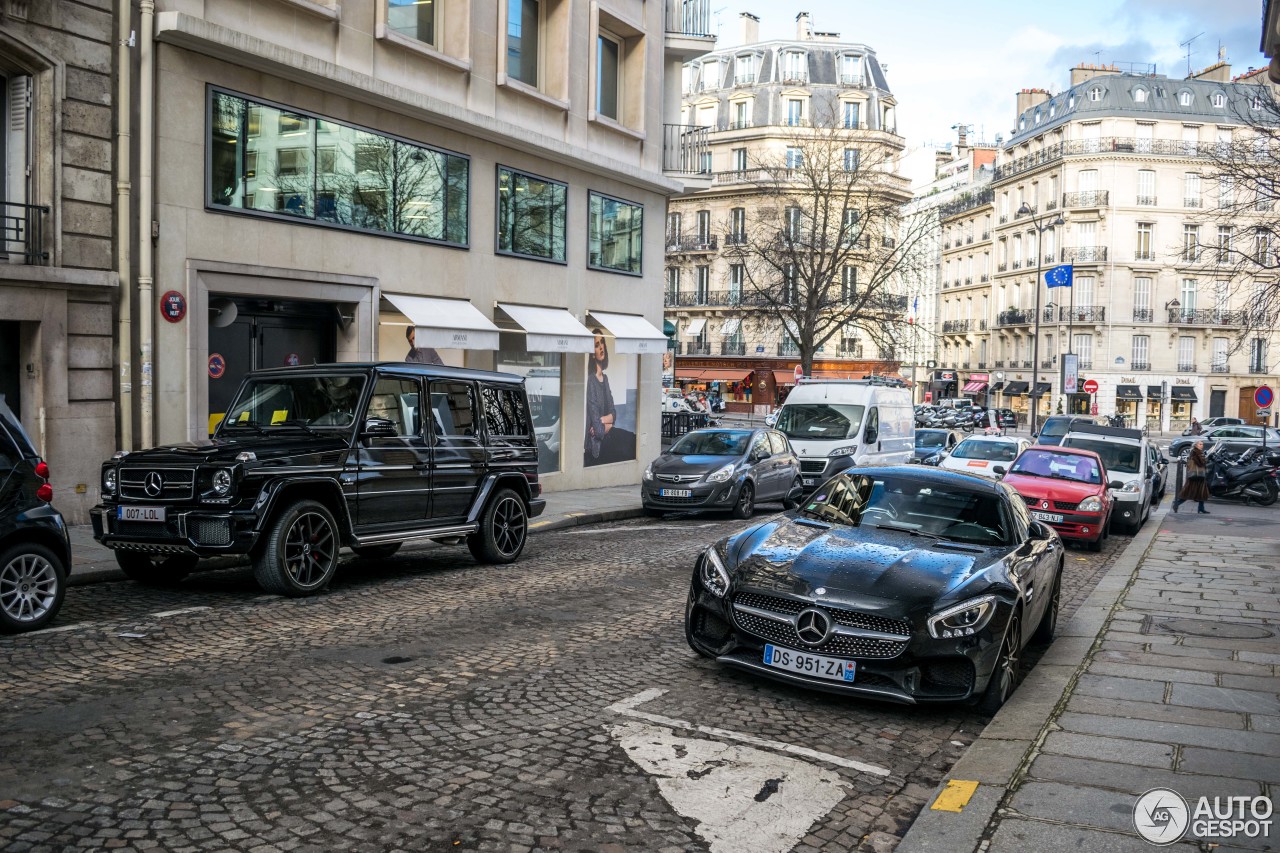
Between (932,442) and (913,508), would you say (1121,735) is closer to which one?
(913,508)

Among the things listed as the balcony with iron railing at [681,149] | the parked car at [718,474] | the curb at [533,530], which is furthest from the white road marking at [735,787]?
the balcony with iron railing at [681,149]

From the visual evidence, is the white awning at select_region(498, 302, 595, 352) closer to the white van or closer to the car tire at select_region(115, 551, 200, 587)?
the white van

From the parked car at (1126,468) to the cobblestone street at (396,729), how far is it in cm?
1257

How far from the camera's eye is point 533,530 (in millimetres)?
16578

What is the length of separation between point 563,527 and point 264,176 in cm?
669

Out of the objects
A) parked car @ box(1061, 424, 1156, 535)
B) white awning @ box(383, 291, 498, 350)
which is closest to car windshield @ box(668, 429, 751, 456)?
white awning @ box(383, 291, 498, 350)

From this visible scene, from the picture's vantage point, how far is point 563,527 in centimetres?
1739

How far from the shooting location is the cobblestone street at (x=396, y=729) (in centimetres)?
471

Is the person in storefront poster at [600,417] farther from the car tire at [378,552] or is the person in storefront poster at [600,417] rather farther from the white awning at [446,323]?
the car tire at [378,552]

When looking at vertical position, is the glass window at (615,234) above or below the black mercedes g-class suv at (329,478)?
above

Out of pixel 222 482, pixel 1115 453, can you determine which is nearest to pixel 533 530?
pixel 222 482

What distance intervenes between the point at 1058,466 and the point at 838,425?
256 inches

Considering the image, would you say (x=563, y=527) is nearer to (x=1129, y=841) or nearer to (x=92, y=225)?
(x=92, y=225)

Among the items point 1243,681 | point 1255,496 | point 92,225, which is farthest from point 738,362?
point 1243,681
